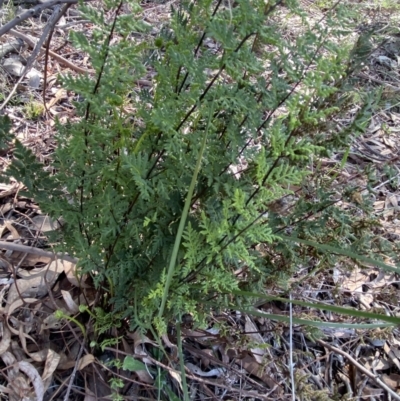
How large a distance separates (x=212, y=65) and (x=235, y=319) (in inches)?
36.4

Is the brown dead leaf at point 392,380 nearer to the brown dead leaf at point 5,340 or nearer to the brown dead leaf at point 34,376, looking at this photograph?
the brown dead leaf at point 34,376

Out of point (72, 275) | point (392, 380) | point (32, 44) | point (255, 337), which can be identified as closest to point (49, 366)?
point (72, 275)

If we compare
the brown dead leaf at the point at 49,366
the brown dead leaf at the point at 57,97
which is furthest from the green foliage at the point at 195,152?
the brown dead leaf at the point at 57,97

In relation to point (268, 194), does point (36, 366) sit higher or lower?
lower

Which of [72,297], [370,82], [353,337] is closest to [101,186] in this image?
[72,297]

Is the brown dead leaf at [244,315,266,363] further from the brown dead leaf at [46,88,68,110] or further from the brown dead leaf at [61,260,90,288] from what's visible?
the brown dead leaf at [46,88,68,110]

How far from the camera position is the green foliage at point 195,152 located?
851mm

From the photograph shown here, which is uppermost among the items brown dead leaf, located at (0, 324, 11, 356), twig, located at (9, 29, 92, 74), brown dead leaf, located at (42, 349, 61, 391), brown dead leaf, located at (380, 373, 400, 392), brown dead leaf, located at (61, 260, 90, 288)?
twig, located at (9, 29, 92, 74)

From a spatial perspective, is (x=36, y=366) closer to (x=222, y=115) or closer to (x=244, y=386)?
(x=244, y=386)

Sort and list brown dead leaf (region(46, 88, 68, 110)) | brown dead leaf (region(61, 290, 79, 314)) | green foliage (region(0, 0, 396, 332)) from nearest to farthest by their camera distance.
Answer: green foliage (region(0, 0, 396, 332))
brown dead leaf (region(61, 290, 79, 314))
brown dead leaf (region(46, 88, 68, 110))

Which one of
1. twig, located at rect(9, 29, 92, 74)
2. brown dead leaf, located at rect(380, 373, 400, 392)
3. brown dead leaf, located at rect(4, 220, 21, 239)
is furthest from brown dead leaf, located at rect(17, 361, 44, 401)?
twig, located at rect(9, 29, 92, 74)

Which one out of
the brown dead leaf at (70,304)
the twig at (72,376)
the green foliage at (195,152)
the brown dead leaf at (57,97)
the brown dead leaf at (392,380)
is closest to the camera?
the green foliage at (195,152)

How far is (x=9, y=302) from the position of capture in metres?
1.43

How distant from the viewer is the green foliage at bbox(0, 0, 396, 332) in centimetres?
85
